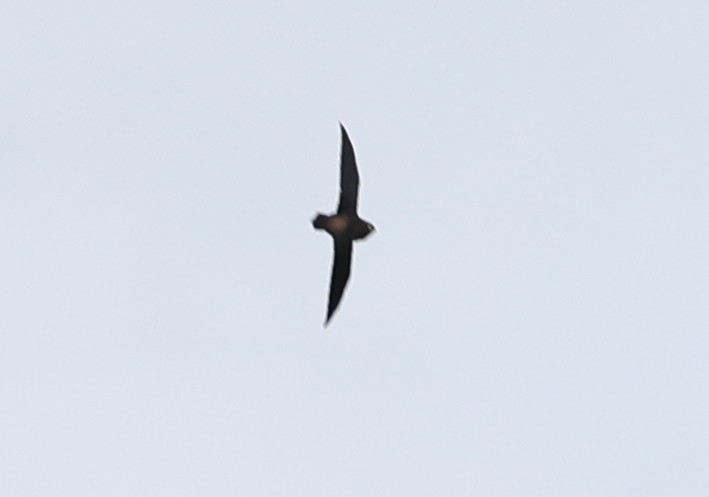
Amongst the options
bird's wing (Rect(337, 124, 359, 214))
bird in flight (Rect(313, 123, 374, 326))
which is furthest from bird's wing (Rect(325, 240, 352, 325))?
bird's wing (Rect(337, 124, 359, 214))

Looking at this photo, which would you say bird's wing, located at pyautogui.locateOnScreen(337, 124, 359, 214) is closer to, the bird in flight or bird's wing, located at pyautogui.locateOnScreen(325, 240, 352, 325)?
the bird in flight

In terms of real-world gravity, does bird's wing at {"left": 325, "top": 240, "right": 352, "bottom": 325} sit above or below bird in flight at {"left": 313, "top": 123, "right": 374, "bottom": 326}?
below

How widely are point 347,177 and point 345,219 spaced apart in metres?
1.06

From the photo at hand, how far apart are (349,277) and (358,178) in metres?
2.63

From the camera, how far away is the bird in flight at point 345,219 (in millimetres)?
103000

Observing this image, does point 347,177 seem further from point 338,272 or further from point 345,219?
point 338,272

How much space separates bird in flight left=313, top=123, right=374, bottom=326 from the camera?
103000mm

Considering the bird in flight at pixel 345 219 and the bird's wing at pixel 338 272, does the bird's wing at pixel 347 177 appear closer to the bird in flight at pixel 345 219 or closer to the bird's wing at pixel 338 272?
the bird in flight at pixel 345 219

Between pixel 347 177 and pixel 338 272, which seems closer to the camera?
pixel 347 177

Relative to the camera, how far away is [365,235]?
340 ft

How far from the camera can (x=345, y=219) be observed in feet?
338

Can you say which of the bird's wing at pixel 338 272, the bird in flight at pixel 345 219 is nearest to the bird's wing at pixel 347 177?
the bird in flight at pixel 345 219

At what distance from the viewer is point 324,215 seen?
4053 inches

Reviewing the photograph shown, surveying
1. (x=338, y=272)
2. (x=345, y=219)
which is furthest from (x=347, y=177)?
(x=338, y=272)
